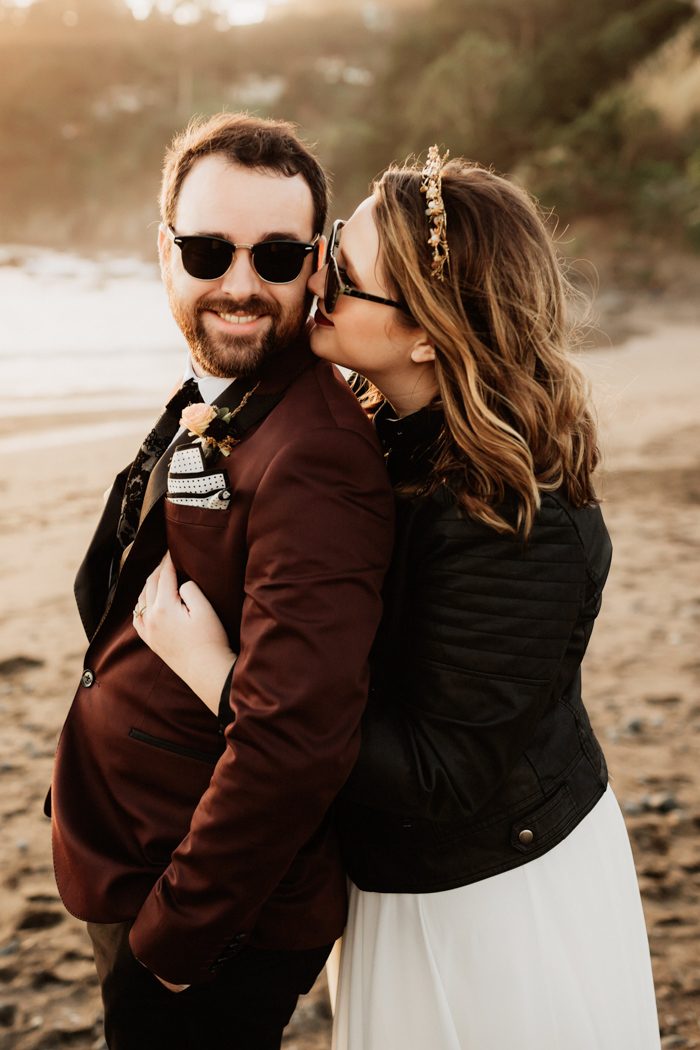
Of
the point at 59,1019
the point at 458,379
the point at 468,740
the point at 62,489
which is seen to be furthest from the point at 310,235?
the point at 62,489

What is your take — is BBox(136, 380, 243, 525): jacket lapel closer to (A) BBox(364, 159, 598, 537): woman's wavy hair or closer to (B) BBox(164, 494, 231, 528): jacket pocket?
(B) BBox(164, 494, 231, 528): jacket pocket

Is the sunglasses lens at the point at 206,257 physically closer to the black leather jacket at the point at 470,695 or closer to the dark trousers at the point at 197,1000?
the black leather jacket at the point at 470,695

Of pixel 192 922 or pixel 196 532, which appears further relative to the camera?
pixel 196 532

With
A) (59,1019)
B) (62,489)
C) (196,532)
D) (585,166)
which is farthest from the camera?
(585,166)

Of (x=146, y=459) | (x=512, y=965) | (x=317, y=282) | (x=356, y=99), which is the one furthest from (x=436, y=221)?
(x=356, y=99)

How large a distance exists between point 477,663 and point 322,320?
0.89 metres

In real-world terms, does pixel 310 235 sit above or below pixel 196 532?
above

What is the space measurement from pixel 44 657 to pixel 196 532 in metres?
4.71

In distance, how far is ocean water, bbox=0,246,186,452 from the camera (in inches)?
567

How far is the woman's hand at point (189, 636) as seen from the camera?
1917mm

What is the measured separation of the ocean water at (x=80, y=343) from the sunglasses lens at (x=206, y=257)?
10.4 meters

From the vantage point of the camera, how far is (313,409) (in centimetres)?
193

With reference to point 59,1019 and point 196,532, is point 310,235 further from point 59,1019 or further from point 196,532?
point 59,1019

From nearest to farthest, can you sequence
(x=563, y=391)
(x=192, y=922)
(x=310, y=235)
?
(x=192, y=922) → (x=563, y=391) → (x=310, y=235)
